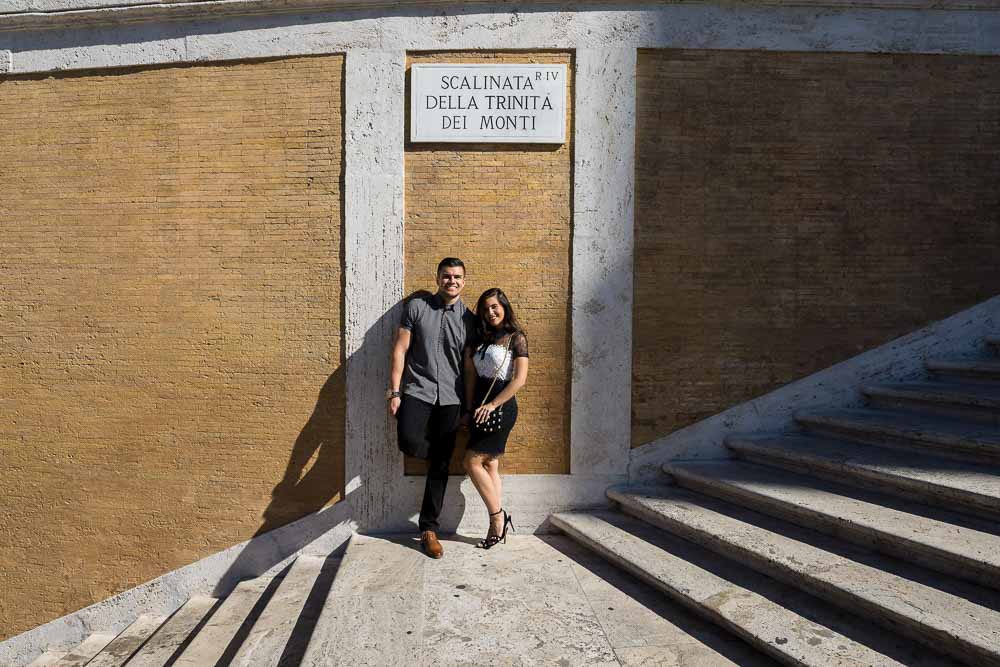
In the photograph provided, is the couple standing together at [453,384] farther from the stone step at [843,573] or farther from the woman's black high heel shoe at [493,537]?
the stone step at [843,573]

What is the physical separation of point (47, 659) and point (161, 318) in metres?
2.82

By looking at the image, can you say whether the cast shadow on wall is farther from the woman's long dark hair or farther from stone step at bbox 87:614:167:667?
the woman's long dark hair

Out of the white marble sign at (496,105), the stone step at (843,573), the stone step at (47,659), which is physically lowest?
the stone step at (47,659)

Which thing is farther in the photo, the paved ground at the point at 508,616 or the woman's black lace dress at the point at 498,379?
the woman's black lace dress at the point at 498,379

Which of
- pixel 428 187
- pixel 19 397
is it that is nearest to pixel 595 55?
pixel 428 187

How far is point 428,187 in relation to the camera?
15.7ft

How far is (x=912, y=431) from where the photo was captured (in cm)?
395

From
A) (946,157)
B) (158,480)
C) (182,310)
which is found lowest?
(158,480)

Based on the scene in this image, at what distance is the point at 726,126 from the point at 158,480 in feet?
17.2

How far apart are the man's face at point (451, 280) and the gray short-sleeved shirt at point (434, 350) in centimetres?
13

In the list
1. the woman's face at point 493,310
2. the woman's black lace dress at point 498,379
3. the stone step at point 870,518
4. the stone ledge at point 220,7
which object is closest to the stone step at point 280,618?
the woman's black lace dress at point 498,379

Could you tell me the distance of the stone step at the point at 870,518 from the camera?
2896 millimetres

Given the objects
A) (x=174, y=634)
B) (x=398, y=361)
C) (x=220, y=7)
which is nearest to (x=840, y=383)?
(x=398, y=361)

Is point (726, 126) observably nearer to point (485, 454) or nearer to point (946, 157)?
point (946, 157)
